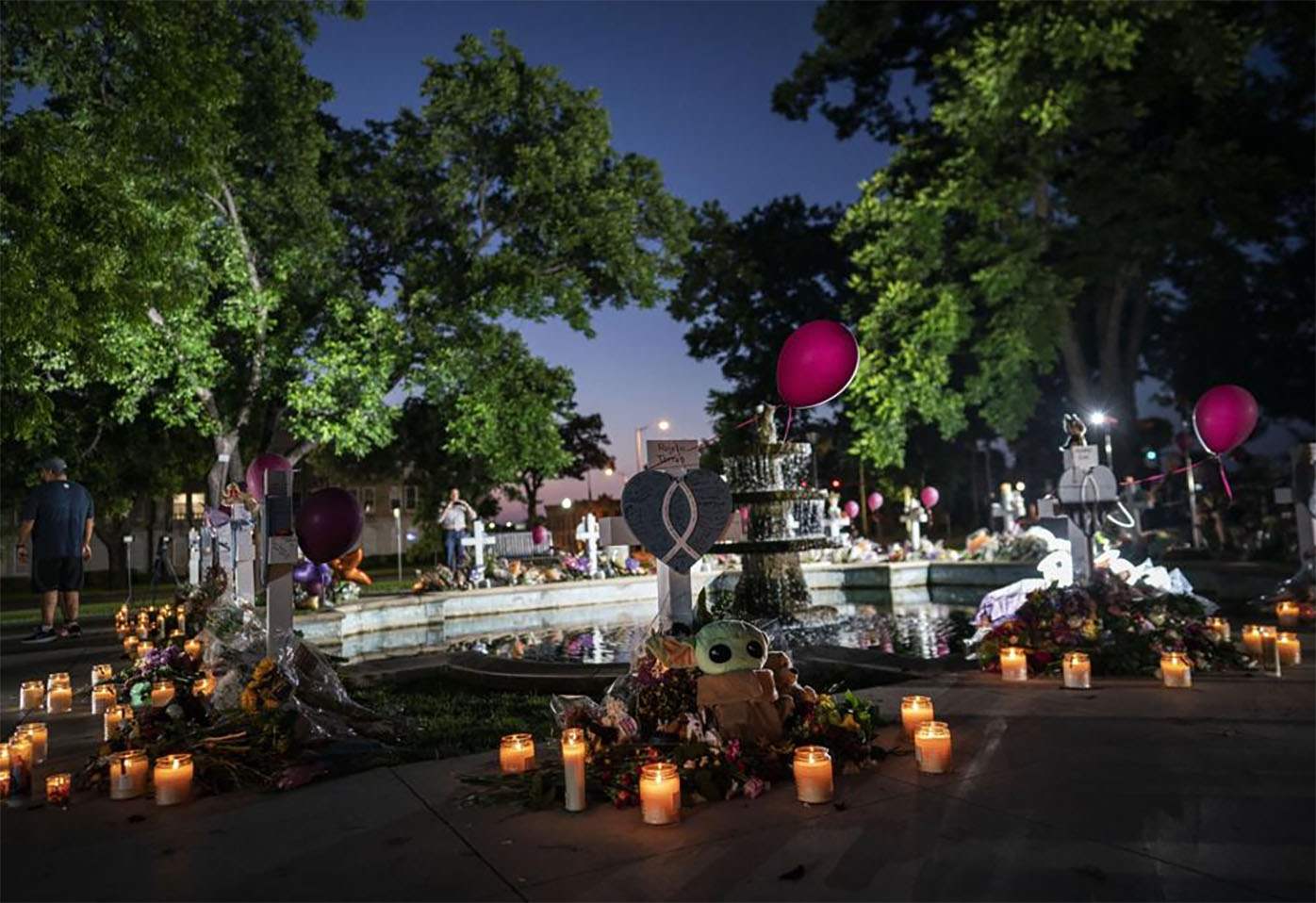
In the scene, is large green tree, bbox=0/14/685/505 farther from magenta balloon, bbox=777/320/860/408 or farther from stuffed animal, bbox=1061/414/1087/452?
stuffed animal, bbox=1061/414/1087/452

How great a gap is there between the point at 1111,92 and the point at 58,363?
19661 millimetres

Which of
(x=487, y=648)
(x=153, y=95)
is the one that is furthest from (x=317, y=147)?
(x=487, y=648)

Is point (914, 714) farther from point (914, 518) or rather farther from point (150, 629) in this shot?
point (914, 518)

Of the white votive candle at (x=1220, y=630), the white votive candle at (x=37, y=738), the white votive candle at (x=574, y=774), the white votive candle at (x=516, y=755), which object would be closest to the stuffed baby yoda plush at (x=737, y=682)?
the white votive candle at (x=574, y=774)

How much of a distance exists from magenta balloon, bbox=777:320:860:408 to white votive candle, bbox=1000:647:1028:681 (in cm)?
233

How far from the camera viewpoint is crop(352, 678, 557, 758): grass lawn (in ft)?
17.3

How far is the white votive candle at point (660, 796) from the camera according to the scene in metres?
3.37

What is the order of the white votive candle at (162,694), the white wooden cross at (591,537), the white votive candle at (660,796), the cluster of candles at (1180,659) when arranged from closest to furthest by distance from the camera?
1. the white votive candle at (660,796)
2. the white votive candle at (162,694)
3. the cluster of candles at (1180,659)
4. the white wooden cross at (591,537)

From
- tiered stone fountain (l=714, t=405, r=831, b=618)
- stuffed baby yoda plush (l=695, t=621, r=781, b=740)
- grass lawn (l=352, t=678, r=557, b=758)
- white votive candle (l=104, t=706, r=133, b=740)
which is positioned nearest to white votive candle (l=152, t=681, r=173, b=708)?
white votive candle (l=104, t=706, r=133, b=740)

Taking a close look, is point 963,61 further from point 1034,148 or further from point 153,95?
point 153,95

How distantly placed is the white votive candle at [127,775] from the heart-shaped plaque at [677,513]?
2.71m

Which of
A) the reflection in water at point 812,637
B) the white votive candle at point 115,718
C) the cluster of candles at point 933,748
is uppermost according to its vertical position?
the white votive candle at point 115,718

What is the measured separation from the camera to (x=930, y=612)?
13547 mm

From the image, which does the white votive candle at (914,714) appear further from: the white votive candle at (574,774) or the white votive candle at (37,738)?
the white votive candle at (37,738)
